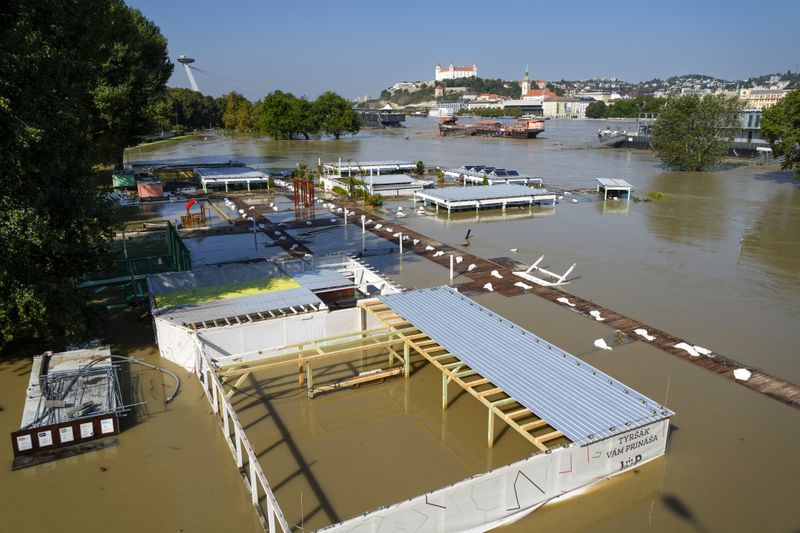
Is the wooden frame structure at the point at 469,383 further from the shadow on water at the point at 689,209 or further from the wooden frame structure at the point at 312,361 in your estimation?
the shadow on water at the point at 689,209

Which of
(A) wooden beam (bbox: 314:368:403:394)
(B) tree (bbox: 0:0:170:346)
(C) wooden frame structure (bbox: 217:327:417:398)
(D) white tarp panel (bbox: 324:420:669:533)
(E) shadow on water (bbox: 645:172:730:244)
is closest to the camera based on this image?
(D) white tarp panel (bbox: 324:420:669:533)

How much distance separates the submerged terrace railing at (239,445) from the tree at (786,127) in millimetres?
53549

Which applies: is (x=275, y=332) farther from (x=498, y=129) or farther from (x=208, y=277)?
(x=498, y=129)

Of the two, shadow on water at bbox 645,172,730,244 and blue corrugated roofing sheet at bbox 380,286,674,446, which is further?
shadow on water at bbox 645,172,730,244

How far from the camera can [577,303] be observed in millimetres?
21500

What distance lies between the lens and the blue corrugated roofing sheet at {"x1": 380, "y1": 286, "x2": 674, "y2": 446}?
10.8 m

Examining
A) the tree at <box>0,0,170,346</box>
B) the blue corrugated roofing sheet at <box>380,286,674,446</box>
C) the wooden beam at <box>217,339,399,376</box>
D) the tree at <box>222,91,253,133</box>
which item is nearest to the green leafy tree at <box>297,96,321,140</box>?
the tree at <box>222,91,253,133</box>

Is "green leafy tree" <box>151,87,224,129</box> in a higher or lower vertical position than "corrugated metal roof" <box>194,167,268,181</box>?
higher

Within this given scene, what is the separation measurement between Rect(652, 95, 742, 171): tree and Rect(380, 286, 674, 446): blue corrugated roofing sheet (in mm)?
58988

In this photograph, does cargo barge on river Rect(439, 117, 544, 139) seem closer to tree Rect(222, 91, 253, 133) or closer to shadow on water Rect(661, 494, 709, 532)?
tree Rect(222, 91, 253, 133)

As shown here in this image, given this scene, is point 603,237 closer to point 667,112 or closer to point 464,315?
point 464,315

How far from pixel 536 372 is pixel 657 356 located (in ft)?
21.5

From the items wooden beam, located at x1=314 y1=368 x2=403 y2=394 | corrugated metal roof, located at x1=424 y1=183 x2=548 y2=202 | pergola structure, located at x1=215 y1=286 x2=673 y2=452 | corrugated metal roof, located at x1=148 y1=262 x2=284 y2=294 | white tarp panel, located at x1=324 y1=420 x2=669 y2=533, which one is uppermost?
corrugated metal roof, located at x1=424 y1=183 x2=548 y2=202

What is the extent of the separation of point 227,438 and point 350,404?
11.0 ft
